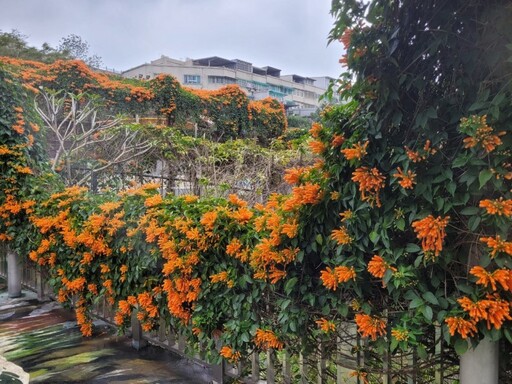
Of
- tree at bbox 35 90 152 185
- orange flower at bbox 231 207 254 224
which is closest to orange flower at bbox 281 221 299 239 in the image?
orange flower at bbox 231 207 254 224

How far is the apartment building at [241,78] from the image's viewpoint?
4742 cm

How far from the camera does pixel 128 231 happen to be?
3.44m

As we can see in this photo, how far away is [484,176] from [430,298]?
57 centimetres

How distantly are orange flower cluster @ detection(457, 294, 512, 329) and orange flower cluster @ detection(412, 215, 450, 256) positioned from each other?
0.80 ft

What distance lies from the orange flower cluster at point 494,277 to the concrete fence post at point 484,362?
1.27 feet

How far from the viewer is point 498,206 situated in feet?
5.12

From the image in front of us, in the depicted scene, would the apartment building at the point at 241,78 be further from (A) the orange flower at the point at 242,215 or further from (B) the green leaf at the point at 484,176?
(B) the green leaf at the point at 484,176

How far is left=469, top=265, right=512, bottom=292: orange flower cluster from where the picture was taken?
62.5 inches

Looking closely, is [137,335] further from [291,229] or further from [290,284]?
[291,229]

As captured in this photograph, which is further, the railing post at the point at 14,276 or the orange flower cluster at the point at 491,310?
the railing post at the point at 14,276

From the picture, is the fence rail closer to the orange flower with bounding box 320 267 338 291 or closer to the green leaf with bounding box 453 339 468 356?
the green leaf with bounding box 453 339 468 356

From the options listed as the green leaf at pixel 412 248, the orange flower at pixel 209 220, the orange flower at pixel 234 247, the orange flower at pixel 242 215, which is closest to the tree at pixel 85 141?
the orange flower at pixel 209 220

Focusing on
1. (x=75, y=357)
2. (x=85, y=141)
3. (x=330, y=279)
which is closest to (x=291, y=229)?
(x=330, y=279)

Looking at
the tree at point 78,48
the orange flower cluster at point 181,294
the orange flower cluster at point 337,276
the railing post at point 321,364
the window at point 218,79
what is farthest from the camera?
the window at point 218,79
